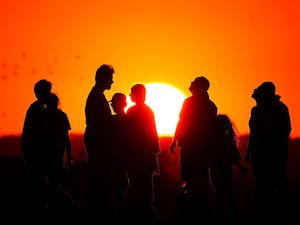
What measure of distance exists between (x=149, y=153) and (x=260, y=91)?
2280mm

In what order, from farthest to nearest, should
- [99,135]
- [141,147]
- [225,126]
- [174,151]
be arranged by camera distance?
[225,126]
[174,151]
[141,147]
[99,135]

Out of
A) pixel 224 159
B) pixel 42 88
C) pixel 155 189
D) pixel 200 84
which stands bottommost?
pixel 155 189

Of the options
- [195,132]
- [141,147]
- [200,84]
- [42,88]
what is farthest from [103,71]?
[195,132]

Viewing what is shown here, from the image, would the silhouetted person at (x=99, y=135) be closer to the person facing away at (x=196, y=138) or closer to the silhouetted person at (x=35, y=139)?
the silhouetted person at (x=35, y=139)

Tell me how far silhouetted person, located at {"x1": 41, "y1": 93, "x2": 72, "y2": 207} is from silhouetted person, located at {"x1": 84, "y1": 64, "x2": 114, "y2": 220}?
4.16 ft

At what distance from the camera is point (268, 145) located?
591 inches

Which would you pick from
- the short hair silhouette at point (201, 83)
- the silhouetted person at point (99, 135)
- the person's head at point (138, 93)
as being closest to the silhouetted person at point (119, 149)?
the silhouetted person at point (99, 135)

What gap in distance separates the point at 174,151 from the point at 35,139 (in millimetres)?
2384

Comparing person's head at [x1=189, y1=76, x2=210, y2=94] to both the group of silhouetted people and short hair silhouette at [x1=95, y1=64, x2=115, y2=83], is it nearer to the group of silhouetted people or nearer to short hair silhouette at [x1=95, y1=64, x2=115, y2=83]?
the group of silhouetted people

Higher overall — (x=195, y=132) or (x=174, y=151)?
(x=195, y=132)

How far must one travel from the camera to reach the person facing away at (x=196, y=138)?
49.2 ft

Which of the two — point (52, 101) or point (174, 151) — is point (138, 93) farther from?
point (52, 101)

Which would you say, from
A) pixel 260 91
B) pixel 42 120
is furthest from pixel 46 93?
pixel 260 91

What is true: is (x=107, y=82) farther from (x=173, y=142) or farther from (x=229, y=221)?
(x=229, y=221)
